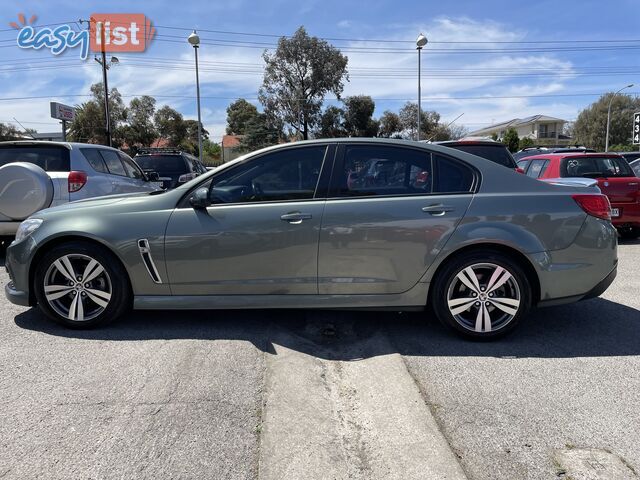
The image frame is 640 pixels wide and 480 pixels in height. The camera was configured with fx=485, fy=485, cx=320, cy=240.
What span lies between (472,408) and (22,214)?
245 inches

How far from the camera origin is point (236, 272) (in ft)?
13.0

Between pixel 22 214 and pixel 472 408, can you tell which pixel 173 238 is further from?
pixel 22 214

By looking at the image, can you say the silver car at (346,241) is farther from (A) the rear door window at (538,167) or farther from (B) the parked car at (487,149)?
(A) the rear door window at (538,167)

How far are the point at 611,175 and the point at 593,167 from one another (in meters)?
0.32

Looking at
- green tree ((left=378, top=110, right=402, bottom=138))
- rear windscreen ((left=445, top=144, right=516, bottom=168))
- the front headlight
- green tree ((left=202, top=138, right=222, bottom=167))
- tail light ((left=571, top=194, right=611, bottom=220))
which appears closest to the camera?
tail light ((left=571, top=194, right=611, bottom=220))

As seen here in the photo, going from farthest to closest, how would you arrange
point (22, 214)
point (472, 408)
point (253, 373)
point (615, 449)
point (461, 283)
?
point (22, 214) → point (461, 283) → point (253, 373) → point (472, 408) → point (615, 449)

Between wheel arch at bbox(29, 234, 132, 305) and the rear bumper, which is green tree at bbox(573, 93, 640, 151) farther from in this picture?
wheel arch at bbox(29, 234, 132, 305)

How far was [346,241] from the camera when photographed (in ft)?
12.6

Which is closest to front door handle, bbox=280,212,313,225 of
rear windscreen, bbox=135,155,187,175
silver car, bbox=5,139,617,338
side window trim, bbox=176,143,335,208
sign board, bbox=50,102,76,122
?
silver car, bbox=5,139,617,338

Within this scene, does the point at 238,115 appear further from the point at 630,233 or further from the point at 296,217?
the point at 296,217

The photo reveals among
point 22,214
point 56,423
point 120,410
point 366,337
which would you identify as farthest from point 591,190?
point 22,214

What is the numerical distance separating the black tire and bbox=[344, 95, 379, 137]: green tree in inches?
1414

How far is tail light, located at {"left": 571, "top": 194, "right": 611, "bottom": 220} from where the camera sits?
391 centimetres

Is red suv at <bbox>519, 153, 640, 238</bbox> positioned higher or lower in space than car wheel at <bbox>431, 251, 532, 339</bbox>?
higher
